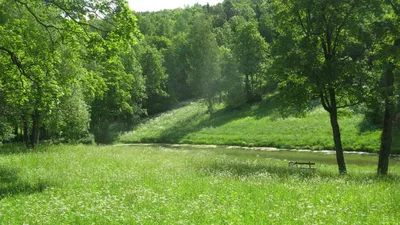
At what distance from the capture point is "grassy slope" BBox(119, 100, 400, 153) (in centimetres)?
4206

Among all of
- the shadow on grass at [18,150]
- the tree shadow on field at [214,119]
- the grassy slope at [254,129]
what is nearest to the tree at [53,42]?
the shadow on grass at [18,150]

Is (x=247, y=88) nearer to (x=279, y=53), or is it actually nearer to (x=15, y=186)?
A: (x=279, y=53)

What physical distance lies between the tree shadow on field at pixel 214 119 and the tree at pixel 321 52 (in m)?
33.9

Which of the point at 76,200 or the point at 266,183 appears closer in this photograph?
the point at 76,200

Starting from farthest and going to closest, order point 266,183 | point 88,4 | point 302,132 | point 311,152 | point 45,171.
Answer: point 302,132, point 311,152, point 45,171, point 88,4, point 266,183

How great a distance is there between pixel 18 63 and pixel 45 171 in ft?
16.4

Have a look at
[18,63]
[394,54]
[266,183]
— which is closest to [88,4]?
[18,63]

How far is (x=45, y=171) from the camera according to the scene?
52.6 feet

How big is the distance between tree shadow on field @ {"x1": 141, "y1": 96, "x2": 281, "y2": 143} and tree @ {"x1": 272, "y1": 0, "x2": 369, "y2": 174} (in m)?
33.9

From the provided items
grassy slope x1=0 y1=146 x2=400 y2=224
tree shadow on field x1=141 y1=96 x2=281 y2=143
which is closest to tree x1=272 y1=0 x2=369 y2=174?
grassy slope x1=0 y1=146 x2=400 y2=224

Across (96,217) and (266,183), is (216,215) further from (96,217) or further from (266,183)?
(266,183)

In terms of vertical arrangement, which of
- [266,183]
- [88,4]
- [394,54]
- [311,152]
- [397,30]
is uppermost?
[88,4]

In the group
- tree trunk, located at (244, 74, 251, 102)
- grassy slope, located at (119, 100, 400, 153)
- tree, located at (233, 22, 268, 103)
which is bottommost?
grassy slope, located at (119, 100, 400, 153)

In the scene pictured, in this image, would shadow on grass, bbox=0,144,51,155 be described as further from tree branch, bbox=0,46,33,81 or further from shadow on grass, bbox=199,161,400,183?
shadow on grass, bbox=199,161,400,183
